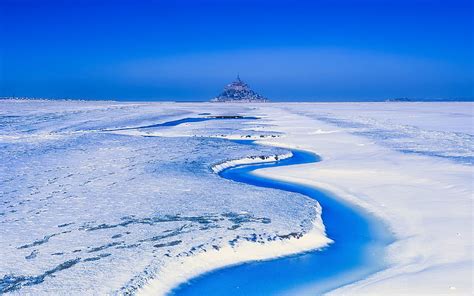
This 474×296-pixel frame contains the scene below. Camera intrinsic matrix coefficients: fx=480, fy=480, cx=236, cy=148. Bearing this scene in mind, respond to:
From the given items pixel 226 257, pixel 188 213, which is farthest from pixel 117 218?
pixel 226 257

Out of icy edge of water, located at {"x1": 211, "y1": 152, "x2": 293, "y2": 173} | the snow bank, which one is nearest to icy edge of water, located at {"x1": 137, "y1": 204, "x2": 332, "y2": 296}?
the snow bank

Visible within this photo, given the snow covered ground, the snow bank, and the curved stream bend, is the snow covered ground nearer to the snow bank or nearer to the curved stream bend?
the snow bank

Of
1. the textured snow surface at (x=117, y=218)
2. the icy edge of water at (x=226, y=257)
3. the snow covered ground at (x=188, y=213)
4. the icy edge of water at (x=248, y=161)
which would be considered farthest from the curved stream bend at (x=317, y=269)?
the icy edge of water at (x=248, y=161)

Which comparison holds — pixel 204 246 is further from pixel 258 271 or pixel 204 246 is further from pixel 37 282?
pixel 37 282

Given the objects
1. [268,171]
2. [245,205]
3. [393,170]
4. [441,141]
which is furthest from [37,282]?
[441,141]

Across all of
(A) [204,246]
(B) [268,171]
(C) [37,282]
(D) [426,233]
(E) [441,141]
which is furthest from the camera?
(E) [441,141]

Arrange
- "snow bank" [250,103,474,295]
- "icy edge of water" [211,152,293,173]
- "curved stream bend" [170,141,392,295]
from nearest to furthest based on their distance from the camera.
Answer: "snow bank" [250,103,474,295]
"curved stream bend" [170,141,392,295]
"icy edge of water" [211,152,293,173]
